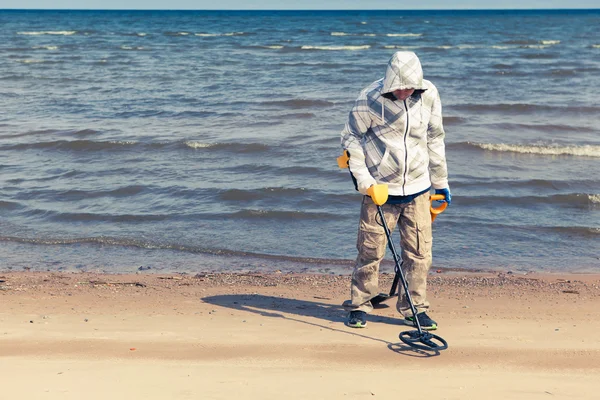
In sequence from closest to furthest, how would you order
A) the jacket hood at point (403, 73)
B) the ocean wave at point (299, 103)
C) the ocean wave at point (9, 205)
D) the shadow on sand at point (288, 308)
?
the jacket hood at point (403, 73) → the shadow on sand at point (288, 308) → the ocean wave at point (9, 205) → the ocean wave at point (299, 103)


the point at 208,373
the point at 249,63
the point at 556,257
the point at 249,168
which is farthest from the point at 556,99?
the point at 208,373

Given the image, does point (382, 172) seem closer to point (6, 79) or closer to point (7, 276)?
point (7, 276)

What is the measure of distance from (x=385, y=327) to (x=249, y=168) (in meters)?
6.42

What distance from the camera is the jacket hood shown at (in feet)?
14.6

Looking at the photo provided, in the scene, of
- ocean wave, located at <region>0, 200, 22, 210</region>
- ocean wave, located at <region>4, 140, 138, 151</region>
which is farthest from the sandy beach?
ocean wave, located at <region>4, 140, 138, 151</region>

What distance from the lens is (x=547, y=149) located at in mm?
12328

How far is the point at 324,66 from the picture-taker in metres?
27.2

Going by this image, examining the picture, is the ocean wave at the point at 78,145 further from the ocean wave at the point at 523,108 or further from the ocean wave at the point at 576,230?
the ocean wave at the point at 523,108

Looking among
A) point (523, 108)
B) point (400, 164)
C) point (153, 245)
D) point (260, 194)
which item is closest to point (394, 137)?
point (400, 164)

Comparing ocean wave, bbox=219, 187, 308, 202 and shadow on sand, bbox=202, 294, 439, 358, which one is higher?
shadow on sand, bbox=202, 294, 439, 358

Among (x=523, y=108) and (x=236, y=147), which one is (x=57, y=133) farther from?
(x=523, y=108)

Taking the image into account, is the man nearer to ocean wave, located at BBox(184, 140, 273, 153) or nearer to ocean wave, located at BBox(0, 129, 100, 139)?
ocean wave, located at BBox(184, 140, 273, 153)

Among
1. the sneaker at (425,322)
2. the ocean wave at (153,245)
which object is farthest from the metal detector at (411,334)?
the ocean wave at (153,245)

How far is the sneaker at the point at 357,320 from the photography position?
16.6ft
